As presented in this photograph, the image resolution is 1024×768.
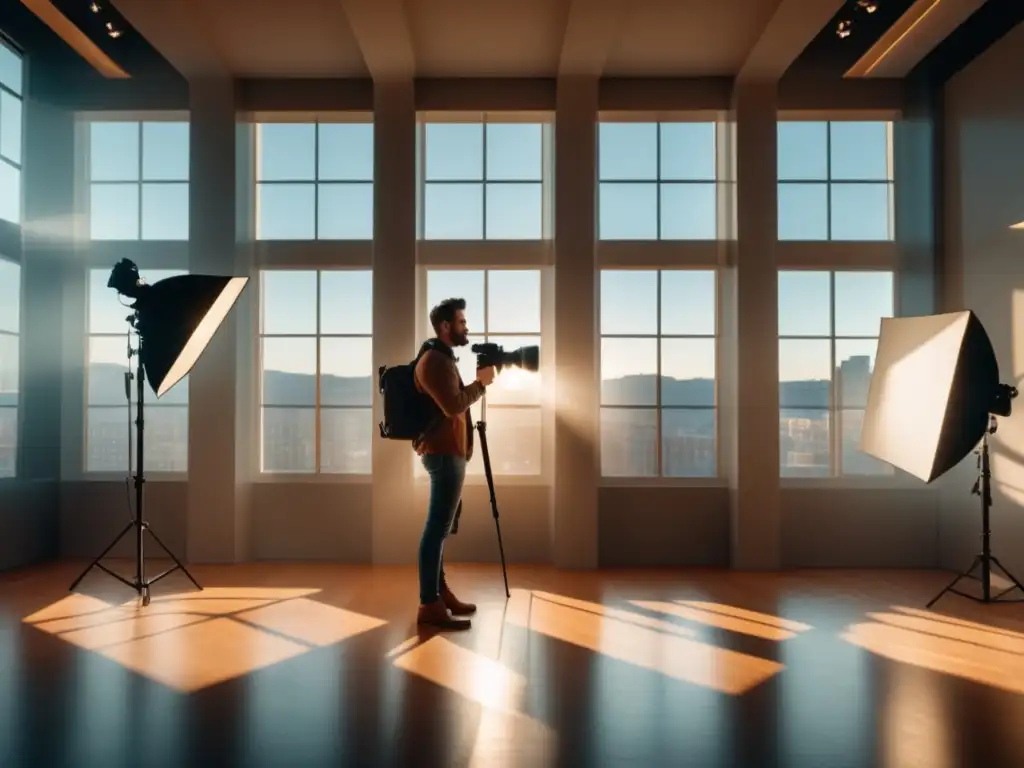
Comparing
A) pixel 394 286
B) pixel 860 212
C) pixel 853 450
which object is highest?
pixel 860 212

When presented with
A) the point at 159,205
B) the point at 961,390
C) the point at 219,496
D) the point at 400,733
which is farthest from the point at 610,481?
the point at 159,205

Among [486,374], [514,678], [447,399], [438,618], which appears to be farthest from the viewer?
[486,374]

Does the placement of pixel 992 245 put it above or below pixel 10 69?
below

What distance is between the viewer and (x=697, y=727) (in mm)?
2297

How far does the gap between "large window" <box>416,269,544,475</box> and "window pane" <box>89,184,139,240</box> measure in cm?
218

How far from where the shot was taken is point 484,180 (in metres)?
5.32

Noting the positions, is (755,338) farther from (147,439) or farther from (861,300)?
(147,439)

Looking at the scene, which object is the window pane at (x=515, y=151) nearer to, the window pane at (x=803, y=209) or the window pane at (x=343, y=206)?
the window pane at (x=343, y=206)

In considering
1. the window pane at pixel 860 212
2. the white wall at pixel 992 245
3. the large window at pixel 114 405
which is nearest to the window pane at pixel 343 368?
the large window at pixel 114 405

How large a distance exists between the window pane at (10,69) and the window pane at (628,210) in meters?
4.01

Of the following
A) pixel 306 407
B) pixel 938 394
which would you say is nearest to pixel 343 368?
pixel 306 407

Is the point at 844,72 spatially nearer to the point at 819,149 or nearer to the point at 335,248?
the point at 819,149

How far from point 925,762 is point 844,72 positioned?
4469 millimetres

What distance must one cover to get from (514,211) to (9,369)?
3.50 meters
